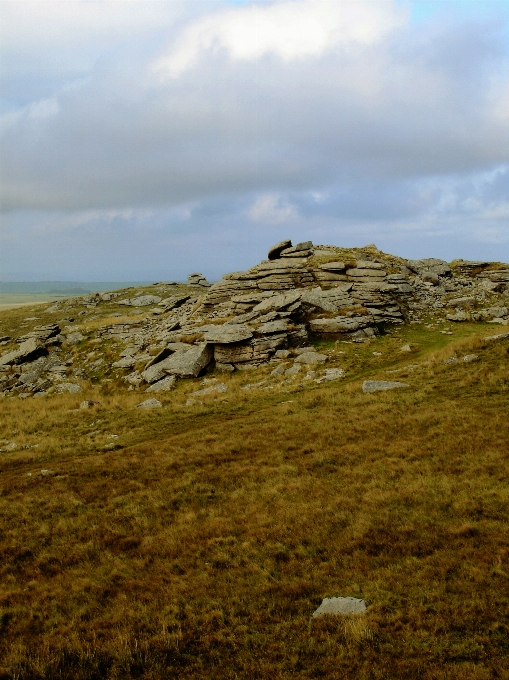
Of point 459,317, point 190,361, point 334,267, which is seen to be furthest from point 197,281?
point 459,317

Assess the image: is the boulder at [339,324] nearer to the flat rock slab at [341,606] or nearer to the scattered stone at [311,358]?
the scattered stone at [311,358]

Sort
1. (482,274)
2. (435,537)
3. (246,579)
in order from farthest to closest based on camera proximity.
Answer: (482,274) < (435,537) < (246,579)

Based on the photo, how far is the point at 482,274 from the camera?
61969 mm

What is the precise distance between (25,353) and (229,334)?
80.0 ft

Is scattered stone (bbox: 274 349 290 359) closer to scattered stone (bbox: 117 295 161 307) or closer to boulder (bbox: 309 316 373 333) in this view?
boulder (bbox: 309 316 373 333)

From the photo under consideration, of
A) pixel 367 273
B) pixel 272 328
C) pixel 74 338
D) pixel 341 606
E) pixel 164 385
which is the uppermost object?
pixel 367 273

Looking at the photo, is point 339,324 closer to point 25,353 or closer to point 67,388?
point 67,388

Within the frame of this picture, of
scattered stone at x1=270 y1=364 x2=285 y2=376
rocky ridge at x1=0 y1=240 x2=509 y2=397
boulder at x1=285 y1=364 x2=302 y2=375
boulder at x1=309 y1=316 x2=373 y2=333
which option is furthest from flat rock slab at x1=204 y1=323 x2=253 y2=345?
boulder at x1=309 y1=316 x2=373 y2=333

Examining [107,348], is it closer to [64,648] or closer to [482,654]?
[64,648]

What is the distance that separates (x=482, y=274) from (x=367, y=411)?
4904cm

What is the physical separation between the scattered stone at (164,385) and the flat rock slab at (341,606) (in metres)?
25.6

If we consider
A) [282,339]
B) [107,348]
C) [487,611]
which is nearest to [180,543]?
[487,611]

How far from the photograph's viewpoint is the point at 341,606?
9.42m

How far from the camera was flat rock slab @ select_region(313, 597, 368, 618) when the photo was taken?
925 centimetres
